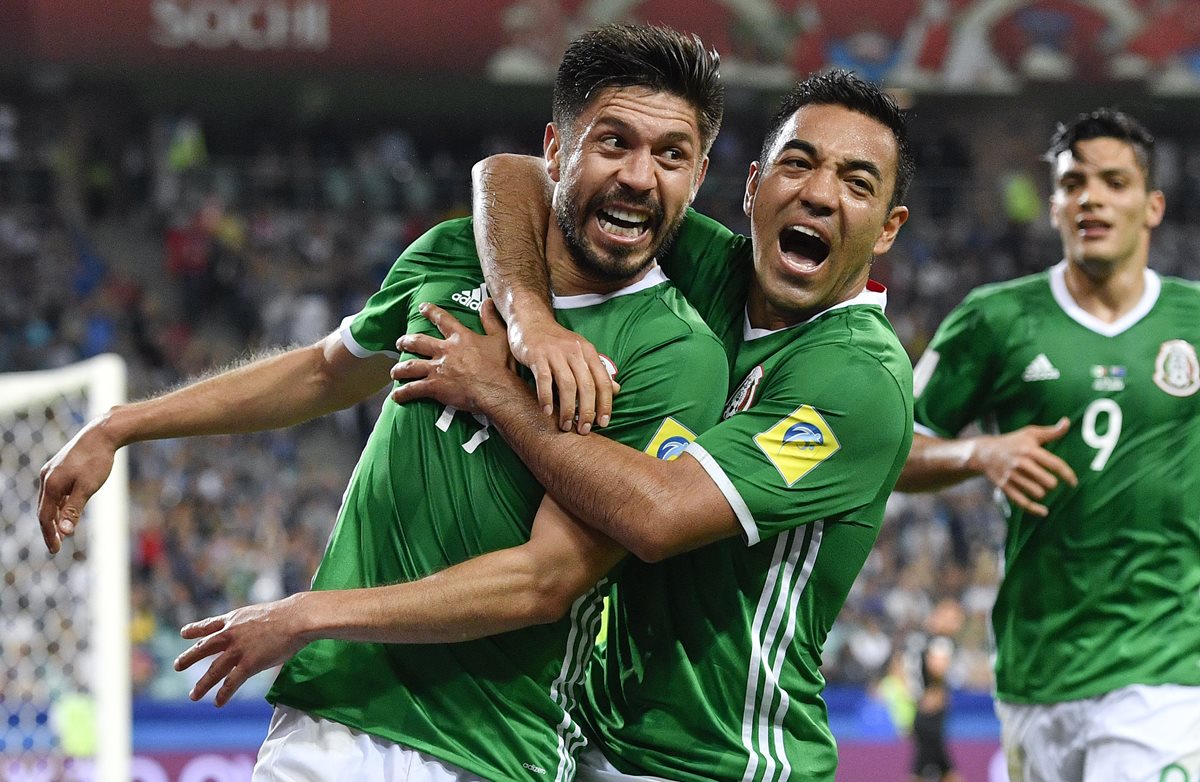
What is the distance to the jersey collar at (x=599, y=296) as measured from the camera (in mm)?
3223

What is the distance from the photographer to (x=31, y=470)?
7.03 meters

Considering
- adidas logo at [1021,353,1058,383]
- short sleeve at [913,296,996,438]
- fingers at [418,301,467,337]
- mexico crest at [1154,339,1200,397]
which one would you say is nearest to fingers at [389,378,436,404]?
fingers at [418,301,467,337]

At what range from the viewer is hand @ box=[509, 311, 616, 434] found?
9.53 feet

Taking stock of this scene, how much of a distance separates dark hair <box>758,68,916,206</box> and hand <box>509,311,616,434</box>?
0.78 m

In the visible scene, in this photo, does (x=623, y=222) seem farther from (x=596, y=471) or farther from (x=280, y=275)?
(x=280, y=275)

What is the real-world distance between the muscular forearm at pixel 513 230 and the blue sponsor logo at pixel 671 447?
14.5 inches

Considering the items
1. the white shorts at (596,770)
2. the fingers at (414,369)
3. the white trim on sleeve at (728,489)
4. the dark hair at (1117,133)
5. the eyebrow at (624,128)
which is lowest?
the white shorts at (596,770)

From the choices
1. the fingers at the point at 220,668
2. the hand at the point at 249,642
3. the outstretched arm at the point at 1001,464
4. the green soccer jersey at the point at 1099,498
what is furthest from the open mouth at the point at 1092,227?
the fingers at the point at 220,668

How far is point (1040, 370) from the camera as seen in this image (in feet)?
16.0

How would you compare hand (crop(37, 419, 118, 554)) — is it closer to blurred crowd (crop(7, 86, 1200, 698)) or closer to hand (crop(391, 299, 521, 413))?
hand (crop(391, 299, 521, 413))

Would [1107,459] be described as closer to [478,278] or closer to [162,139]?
[478,278]

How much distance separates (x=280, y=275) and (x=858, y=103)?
17.5 metres

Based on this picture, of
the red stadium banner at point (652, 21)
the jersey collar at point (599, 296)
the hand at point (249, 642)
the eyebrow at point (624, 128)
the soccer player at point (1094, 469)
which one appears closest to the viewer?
the hand at point (249, 642)

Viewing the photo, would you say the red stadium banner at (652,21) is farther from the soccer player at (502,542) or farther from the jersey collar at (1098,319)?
the soccer player at (502,542)
